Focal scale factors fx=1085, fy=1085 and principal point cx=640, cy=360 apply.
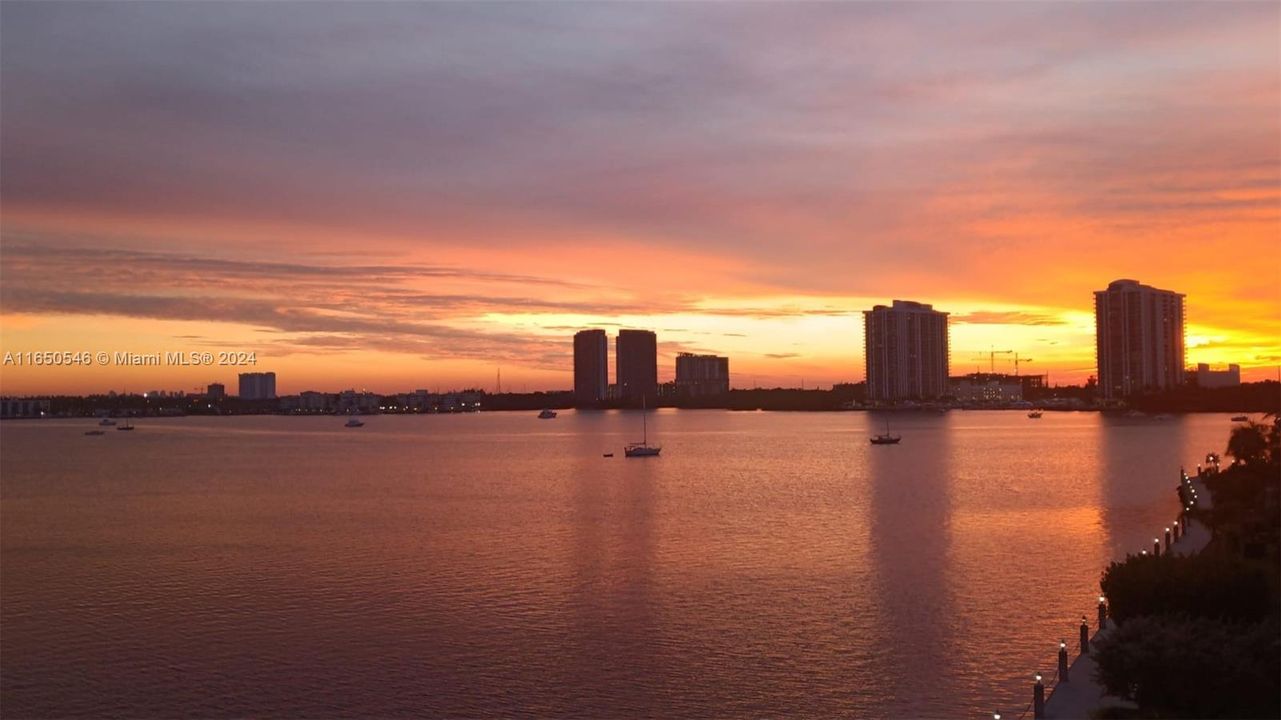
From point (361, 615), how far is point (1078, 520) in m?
38.0

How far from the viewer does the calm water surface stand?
85.3 ft

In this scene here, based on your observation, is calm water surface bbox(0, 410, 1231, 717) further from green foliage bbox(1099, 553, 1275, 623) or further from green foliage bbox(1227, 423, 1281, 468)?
green foliage bbox(1227, 423, 1281, 468)

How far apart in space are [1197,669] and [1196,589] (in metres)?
2.64

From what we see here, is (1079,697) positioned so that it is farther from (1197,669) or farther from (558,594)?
(558,594)

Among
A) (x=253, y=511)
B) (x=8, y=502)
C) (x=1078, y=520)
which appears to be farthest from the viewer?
(x=8, y=502)

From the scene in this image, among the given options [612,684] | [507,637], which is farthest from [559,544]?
[612,684]

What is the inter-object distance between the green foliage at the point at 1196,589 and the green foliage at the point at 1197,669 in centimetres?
122

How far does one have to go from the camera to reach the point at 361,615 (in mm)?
34406

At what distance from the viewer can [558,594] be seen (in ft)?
120

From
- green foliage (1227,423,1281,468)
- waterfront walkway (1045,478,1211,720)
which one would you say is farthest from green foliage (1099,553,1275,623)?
green foliage (1227,423,1281,468)

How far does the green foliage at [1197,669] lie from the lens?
51.3 ft

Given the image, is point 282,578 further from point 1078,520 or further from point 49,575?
point 1078,520

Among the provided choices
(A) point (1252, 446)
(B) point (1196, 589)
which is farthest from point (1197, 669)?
(A) point (1252, 446)

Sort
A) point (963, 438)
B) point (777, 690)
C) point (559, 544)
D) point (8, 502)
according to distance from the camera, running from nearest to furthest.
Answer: point (777, 690)
point (559, 544)
point (8, 502)
point (963, 438)
